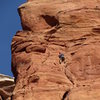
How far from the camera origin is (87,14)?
2612 cm

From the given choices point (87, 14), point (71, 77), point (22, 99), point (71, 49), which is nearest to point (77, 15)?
point (87, 14)

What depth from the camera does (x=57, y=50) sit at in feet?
82.2

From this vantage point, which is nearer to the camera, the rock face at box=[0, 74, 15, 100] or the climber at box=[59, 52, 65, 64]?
the climber at box=[59, 52, 65, 64]

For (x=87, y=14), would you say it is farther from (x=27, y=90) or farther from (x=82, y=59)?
(x=27, y=90)

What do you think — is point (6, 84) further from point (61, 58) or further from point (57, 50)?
point (61, 58)

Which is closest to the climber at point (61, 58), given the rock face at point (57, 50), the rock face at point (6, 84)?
the rock face at point (57, 50)

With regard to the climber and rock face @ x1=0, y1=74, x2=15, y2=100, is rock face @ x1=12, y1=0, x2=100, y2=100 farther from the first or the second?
rock face @ x1=0, y1=74, x2=15, y2=100

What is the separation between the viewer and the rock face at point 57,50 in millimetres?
22547

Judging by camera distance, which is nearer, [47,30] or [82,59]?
[82,59]

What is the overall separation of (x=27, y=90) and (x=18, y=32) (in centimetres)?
492

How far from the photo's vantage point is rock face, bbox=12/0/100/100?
22547 millimetres

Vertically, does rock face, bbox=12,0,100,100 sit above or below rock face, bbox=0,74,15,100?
above

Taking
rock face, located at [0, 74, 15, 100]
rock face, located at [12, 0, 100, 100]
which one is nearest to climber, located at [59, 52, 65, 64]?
rock face, located at [12, 0, 100, 100]

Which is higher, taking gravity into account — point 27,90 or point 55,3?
point 55,3
